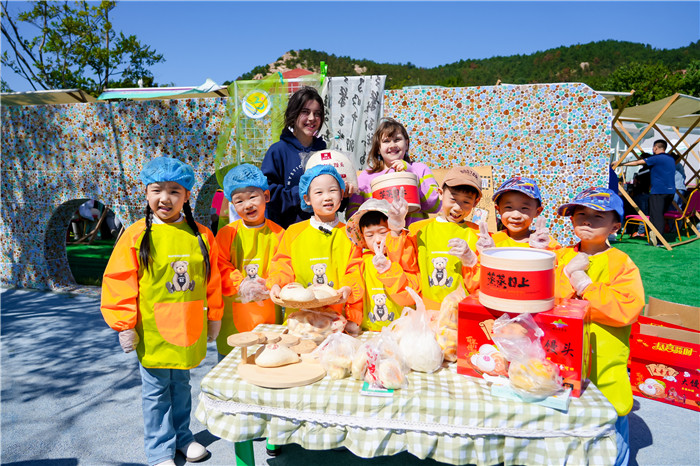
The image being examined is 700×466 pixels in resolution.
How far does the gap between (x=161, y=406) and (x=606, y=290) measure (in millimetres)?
2745

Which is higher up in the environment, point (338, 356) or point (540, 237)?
point (540, 237)

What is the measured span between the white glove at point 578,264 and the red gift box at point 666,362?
2161 mm

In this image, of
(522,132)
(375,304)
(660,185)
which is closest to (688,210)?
(660,185)

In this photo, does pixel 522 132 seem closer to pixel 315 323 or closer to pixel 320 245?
pixel 320 245

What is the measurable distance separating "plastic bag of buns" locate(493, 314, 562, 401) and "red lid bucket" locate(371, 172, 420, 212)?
111 centimetres

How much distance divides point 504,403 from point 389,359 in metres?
0.53

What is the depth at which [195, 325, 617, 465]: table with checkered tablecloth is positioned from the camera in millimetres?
1737

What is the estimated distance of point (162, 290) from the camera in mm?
2600

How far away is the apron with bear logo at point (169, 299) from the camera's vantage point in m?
2.59

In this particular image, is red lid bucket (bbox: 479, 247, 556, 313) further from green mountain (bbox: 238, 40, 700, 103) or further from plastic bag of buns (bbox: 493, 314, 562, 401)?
green mountain (bbox: 238, 40, 700, 103)

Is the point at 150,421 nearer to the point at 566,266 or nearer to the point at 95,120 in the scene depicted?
the point at 566,266

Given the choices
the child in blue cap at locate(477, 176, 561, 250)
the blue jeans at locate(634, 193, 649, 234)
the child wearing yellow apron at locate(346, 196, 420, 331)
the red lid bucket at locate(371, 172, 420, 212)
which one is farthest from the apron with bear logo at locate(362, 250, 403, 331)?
the blue jeans at locate(634, 193, 649, 234)

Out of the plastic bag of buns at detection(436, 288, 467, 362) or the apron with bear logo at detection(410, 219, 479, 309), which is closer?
the plastic bag of buns at detection(436, 288, 467, 362)

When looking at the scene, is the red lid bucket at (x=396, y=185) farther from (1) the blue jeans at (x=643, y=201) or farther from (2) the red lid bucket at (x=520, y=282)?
(1) the blue jeans at (x=643, y=201)
